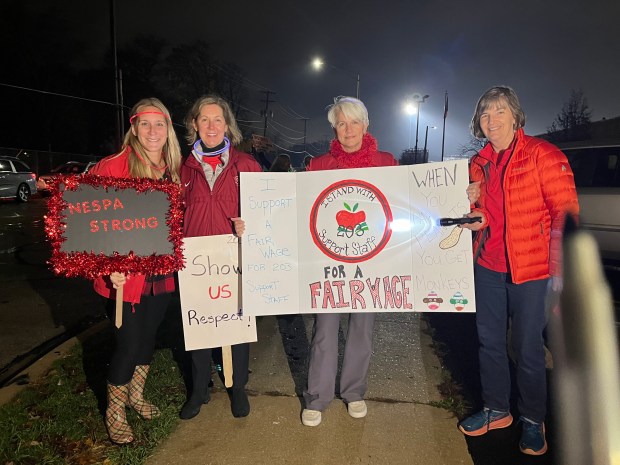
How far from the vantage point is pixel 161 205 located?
273cm

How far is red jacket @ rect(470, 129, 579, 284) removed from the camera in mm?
2648

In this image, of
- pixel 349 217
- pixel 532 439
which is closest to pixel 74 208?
pixel 349 217

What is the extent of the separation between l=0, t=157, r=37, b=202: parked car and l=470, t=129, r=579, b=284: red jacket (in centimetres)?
1956

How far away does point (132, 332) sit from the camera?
2.81 meters

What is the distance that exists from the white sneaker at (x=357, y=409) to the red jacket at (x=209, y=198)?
1450 mm

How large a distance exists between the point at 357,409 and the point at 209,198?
1724 millimetres

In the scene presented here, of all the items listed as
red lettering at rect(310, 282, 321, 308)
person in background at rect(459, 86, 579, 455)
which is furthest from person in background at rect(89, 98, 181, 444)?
person in background at rect(459, 86, 579, 455)

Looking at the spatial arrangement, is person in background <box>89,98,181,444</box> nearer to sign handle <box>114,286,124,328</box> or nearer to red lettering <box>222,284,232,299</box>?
sign handle <box>114,286,124,328</box>

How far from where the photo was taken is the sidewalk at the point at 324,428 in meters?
2.76

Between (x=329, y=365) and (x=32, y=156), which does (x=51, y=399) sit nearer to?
(x=329, y=365)

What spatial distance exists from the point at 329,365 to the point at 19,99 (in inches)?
1565

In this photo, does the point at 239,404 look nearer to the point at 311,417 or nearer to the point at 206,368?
the point at 206,368

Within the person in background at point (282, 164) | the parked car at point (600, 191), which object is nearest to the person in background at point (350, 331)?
the parked car at point (600, 191)

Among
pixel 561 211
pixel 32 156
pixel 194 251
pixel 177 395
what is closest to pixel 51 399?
pixel 177 395
